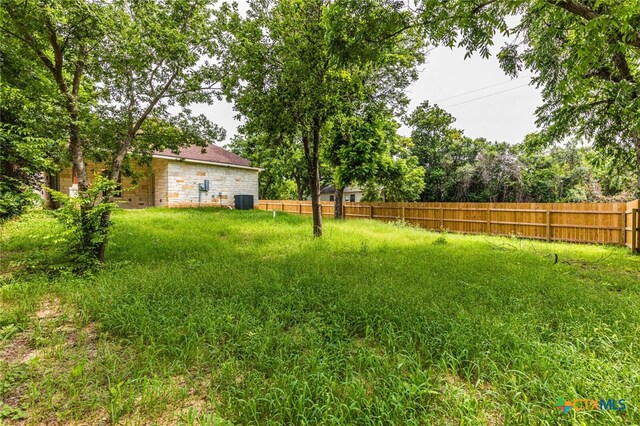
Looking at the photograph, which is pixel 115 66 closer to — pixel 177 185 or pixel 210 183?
pixel 177 185

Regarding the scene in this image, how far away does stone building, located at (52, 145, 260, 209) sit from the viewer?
14352mm

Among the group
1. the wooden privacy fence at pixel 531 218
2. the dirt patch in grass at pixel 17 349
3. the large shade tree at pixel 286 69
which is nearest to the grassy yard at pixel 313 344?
the dirt patch in grass at pixel 17 349

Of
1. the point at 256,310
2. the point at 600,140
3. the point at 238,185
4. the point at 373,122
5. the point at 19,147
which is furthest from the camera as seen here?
the point at 238,185

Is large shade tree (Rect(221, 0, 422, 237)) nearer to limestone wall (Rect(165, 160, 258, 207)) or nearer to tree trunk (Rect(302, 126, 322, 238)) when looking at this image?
tree trunk (Rect(302, 126, 322, 238))

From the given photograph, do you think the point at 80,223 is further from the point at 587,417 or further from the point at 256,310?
the point at 587,417

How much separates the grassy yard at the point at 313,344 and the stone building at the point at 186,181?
403 inches

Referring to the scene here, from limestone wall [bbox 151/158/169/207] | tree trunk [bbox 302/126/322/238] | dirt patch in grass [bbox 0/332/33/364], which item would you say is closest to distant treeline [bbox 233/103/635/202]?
limestone wall [bbox 151/158/169/207]

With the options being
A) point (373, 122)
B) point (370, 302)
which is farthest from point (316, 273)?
point (373, 122)

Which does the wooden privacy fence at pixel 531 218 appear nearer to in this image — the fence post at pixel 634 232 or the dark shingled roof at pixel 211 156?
the fence post at pixel 634 232

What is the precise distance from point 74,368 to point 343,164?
12.5 meters

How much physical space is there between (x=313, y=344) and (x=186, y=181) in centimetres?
1520

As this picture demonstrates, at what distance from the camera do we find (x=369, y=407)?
173 cm

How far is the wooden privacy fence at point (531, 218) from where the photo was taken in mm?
8914

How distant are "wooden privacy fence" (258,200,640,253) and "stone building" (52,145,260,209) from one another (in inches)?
328
